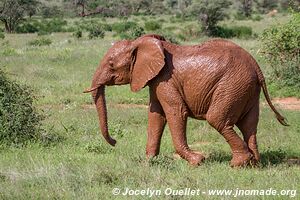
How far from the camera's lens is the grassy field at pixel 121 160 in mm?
6242

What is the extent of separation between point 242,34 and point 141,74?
2963cm

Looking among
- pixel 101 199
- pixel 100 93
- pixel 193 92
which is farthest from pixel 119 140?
pixel 101 199

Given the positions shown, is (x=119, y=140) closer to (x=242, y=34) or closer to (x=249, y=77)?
(x=249, y=77)

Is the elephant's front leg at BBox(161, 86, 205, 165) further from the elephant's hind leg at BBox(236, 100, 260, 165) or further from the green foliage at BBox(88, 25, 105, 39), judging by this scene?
the green foliage at BBox(88, 25, 105, 39)

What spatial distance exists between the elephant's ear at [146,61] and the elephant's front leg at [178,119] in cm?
37

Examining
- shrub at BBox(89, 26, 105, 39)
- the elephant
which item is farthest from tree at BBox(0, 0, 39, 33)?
the elephant

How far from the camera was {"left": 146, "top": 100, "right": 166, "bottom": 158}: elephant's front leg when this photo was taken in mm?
7883

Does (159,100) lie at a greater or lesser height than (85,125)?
greater

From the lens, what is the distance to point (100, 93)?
7816 millimetres

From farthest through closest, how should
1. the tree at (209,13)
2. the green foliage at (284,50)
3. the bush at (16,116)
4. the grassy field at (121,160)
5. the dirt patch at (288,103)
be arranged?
the tree at (209,13), the green foliage at (284,50), the dirt patch at (288,103), the bush at (16,116), the grassy field at (121,160)

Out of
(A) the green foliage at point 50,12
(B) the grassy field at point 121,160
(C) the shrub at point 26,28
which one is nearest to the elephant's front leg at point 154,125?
(B) the grassy field at point 121,160

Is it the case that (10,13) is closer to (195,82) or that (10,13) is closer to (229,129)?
(195,82)

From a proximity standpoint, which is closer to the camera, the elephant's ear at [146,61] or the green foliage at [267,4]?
the elephant's ear at [146,61]

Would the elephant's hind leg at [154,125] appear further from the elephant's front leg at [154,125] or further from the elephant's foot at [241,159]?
the elephant's foot at [241,159]
